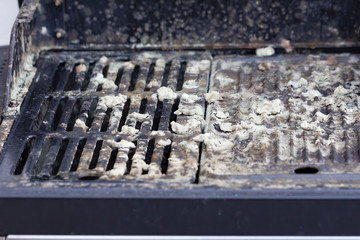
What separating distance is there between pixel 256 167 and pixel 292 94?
1.19 feet

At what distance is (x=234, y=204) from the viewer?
4.05 ft

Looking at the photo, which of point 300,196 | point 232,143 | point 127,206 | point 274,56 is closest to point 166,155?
point 232,143

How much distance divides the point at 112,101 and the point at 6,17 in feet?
3.30

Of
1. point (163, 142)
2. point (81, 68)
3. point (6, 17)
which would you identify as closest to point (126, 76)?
point (81, 68)

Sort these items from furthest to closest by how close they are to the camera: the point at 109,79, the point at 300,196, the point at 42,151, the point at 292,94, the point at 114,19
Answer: the point at 114,19 < the point at 109,79 < the point at 292,94 < the point at 42,151 < the point at 300,196

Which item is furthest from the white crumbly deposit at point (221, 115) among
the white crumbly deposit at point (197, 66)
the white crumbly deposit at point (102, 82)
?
the white crumbly deposit at point (102, 82)

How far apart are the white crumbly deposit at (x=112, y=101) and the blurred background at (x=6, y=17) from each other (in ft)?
2.37

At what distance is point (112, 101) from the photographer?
1.70 meters

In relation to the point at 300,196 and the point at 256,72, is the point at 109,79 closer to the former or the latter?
the point at 256,72

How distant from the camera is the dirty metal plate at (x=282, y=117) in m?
1.43

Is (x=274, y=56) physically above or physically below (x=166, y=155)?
above

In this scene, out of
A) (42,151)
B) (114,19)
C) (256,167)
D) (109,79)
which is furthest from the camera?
(114,19)

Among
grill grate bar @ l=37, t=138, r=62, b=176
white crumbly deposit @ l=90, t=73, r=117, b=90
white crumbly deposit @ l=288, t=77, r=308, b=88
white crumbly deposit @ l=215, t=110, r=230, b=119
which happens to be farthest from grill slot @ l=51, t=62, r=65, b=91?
white crumbly deposit @ l=288, t=77, r=308, b=88

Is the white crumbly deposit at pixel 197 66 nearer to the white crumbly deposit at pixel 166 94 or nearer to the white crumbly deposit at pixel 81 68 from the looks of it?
the white crumbly deposit at pixel 166 94
